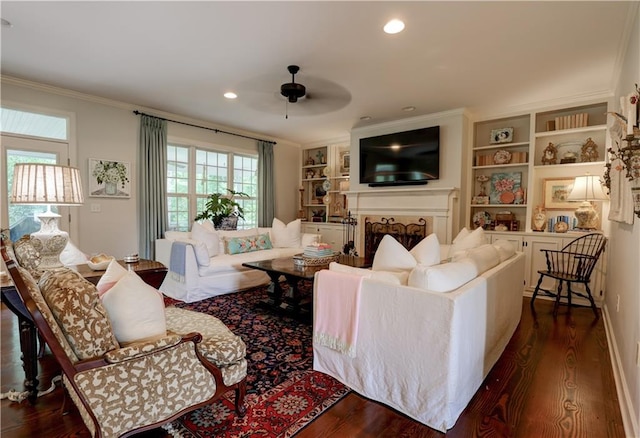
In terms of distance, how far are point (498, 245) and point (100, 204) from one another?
15.5 ft

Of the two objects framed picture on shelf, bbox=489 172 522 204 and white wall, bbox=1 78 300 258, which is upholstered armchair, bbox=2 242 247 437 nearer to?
white wall, bbox=1 78 300 258

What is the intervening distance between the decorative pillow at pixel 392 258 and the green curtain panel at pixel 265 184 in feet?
14.0

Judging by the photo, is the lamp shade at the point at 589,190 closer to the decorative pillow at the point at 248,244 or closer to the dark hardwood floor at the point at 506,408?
the dark hardwood floor at the point at 506,408

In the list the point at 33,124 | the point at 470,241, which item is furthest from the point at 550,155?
the point at 33,124

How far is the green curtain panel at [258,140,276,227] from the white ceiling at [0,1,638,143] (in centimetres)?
186

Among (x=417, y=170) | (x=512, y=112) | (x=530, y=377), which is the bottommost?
(x=530, y=377)

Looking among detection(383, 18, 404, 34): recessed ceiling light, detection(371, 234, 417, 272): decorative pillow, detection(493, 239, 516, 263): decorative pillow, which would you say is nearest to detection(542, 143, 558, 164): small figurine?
detection(493, 239, 516, 263): decorative pillow

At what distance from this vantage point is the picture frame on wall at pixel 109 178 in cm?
406

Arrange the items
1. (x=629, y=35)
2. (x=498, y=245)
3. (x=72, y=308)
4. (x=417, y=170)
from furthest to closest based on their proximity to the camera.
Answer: (x=417, y=170) → (x=498, y=245) → (x=629, y=35) → (x=72, y=308)

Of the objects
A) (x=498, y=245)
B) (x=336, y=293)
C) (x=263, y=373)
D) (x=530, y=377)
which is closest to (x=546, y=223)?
(x=498, y=245)

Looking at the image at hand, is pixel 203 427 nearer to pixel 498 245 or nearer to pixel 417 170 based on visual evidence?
pixel 498 245

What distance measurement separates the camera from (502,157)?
14.7 ft

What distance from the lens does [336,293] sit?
193 centimetres

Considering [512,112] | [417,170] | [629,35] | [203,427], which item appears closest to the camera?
[203,427]
